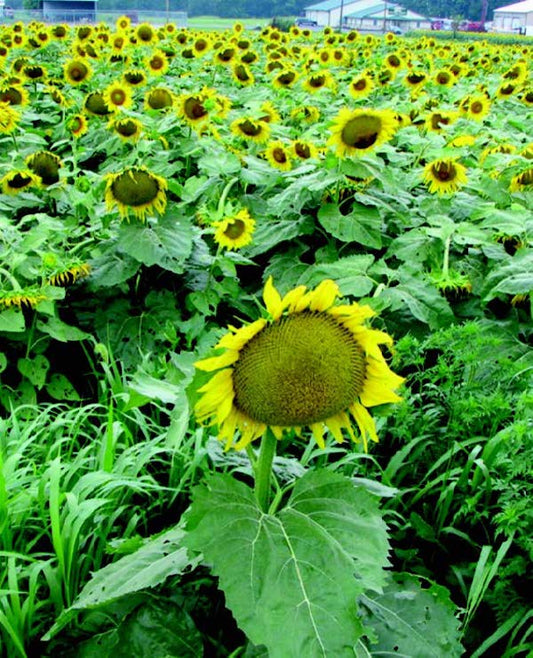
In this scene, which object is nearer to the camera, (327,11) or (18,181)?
(18,181)

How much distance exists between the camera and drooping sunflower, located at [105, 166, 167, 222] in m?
2.94

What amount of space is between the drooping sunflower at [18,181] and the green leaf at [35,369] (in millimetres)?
1053

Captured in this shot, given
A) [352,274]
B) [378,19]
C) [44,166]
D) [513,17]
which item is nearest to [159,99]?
[44,166]

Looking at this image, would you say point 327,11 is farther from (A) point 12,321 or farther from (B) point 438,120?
(A) point 12,321

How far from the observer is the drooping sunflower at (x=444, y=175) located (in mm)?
3486

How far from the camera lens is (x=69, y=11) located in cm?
2170

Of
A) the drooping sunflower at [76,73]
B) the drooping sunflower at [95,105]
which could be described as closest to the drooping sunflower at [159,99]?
the drooping sunflower at [95,105]

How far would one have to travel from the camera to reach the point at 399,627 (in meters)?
1.53

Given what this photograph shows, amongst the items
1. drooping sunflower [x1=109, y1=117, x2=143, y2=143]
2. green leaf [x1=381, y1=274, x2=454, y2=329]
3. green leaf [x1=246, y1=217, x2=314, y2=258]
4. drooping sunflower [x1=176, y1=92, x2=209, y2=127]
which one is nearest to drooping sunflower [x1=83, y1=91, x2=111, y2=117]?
drooping sunflower [x1=176, y1=92, x2=209, y2=127]

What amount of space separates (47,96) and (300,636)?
19.7ft

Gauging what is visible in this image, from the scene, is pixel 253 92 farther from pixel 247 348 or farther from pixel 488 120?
pixel 247 348

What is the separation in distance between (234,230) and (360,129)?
66 cm

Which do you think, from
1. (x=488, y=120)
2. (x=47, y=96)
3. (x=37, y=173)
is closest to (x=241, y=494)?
(x=37, y=173)

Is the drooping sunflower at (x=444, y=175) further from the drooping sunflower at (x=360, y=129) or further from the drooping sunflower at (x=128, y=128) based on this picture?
the drooping sunflower at (x=128, y=128)
